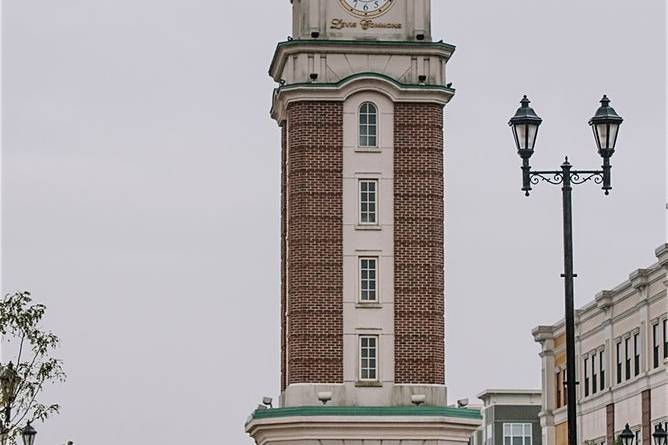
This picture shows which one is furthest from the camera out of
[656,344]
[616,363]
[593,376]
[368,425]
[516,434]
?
[516,434]

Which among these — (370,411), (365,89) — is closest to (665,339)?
(370,411)

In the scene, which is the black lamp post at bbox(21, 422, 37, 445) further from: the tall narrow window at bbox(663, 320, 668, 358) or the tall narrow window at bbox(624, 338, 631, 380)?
the tall narrow window at bbox(624, 338, 631, 380)

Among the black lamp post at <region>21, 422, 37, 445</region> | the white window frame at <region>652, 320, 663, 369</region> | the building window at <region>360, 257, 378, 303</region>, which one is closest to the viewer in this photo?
the black lamp post at <region>21, 422, 37, 445</region>

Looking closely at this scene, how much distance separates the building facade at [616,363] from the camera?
245 ft

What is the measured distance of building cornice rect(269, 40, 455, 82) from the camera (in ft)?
210

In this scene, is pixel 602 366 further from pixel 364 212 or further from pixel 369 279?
pixel 364 212

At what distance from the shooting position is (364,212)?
6425 cm

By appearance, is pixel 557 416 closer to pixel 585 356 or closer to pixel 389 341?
pixel 585 356

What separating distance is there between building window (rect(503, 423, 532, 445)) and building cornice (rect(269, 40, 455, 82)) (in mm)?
57812

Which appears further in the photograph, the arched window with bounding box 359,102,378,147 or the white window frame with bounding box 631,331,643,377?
the white window frame with bounding box 631,331,643,377

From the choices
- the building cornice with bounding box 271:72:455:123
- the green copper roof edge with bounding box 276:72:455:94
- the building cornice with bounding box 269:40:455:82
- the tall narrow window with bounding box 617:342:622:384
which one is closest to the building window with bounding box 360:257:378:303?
the building cornice with bounding box 271:72:455:123

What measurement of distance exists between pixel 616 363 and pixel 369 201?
22.5 metres

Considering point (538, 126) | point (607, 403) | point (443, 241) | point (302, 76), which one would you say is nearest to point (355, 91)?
point (302, 76)

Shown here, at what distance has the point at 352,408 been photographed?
205 feet
